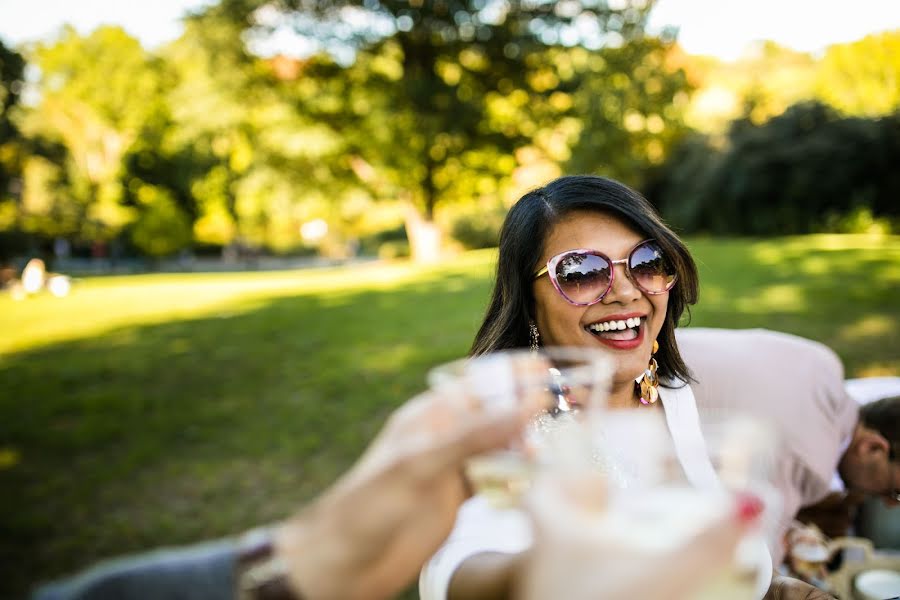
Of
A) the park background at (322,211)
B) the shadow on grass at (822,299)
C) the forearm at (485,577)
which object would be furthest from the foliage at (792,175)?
the forearm at (485,577)

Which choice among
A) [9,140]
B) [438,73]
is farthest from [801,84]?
[9,140]

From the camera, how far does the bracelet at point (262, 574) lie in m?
0.89

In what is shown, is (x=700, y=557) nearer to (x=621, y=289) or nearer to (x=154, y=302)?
(x=621, y=289)

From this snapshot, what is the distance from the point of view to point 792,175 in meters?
25.1

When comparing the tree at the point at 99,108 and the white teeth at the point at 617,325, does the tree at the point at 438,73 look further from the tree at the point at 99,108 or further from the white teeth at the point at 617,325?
the tree at the point at 99,108

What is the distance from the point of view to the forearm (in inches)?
50.7

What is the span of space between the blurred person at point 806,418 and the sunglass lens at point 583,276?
3.27 ft

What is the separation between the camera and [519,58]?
2152 cm

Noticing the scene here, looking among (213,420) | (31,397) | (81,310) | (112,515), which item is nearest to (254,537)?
(112,515)

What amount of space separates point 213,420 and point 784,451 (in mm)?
5488

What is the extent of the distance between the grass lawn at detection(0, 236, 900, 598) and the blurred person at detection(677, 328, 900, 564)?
10.8 feet

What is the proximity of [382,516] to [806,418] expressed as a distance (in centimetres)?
282

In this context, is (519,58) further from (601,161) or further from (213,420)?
(213,420)

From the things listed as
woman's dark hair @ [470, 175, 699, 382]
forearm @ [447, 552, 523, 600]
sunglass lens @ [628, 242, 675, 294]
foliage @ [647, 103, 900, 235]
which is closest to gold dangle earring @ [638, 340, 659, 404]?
woman's dark hair @ [470, 175, 699, 382]
